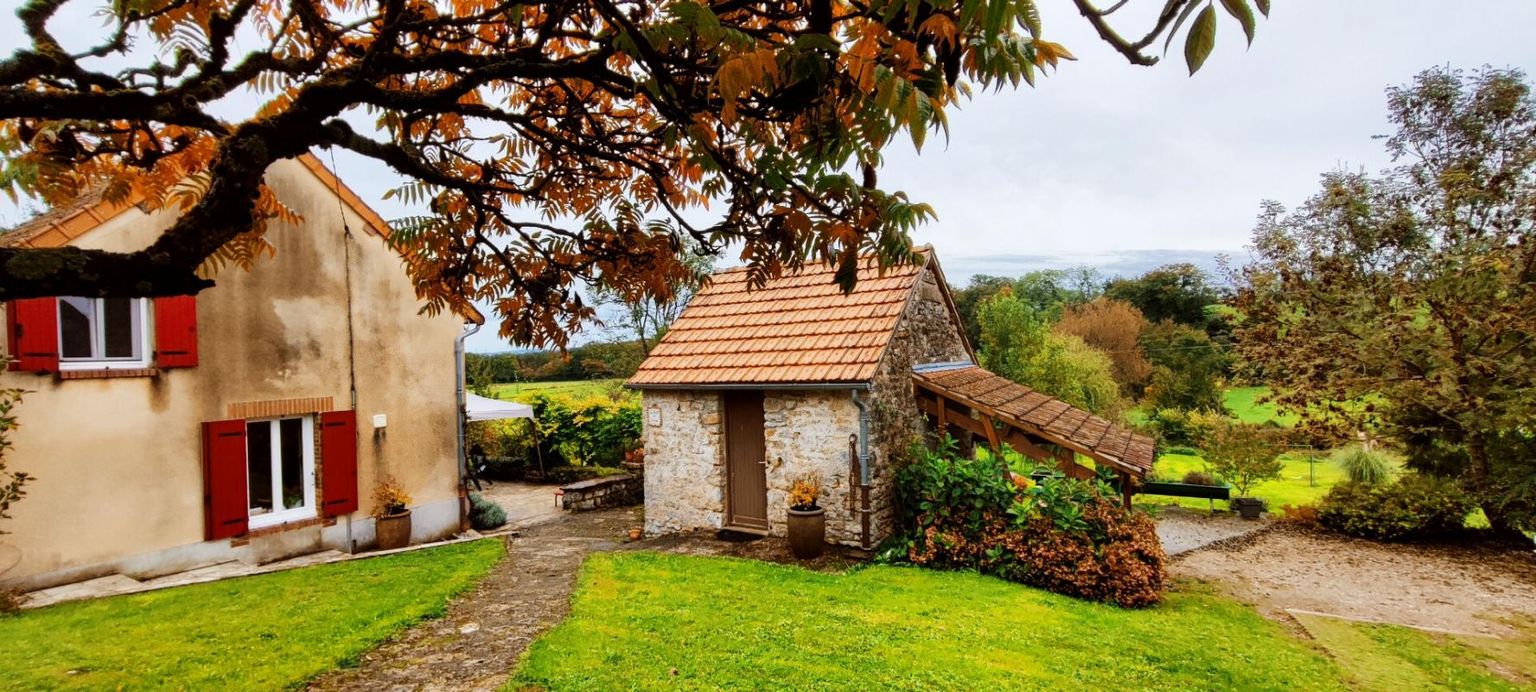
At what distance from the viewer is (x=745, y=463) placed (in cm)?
1138

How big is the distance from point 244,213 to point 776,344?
29.6 feet

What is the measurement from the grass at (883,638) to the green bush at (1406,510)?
23.5 ft

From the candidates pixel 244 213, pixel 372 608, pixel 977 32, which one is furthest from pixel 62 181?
pixel 372 608

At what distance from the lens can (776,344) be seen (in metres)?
11.4

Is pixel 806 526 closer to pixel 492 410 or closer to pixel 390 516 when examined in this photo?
pixel 390 516

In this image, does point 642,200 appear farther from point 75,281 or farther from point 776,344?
point 776,344

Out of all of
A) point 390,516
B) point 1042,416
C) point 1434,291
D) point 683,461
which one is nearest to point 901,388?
point 1042,416

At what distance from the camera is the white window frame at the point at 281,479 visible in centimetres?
971

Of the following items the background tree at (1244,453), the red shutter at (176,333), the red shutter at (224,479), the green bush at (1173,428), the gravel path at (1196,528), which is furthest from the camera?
the green bush at (1173,428)

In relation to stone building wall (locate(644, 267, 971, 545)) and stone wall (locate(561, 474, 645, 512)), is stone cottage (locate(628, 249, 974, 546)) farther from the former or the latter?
stone wall (locate(561, 474, 645, 512))

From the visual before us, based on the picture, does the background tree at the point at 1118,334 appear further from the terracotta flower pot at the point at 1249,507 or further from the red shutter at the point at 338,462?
the red shutter at the point at 338,462

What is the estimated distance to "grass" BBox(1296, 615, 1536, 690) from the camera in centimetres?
683

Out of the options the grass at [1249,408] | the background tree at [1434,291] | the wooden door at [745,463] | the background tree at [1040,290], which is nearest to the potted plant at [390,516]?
the wooden door at [745,463]

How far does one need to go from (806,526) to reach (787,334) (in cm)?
319
